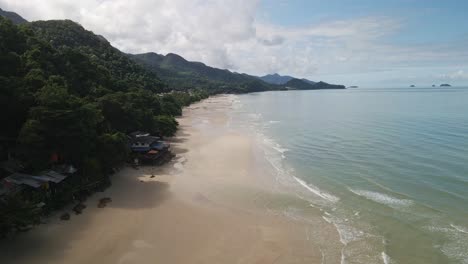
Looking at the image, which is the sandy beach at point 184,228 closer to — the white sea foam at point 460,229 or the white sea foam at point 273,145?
the white sea foam at point 460,229

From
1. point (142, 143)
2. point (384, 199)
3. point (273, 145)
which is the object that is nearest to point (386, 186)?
point (384, 199)

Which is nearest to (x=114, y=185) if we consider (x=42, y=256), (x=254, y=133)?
(x=42, y=256)

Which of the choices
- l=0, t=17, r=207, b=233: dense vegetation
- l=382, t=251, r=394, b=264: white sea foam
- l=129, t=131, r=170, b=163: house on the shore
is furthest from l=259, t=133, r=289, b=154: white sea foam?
l=382, t=251, r=394, b=264: white sea foam

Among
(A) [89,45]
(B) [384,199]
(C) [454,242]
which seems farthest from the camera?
(A) [89,45]

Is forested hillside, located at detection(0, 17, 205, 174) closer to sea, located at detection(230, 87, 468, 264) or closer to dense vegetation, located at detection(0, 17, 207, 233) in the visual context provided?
dense vegetation, located at detection(0, 17, 207, 233)

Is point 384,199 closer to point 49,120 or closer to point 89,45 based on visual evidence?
point 49,120

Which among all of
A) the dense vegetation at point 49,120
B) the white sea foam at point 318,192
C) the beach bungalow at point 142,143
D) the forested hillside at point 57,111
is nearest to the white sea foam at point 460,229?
the white sea foam at point 318,192

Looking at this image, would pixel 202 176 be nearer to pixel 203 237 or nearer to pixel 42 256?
pixel 203 237
